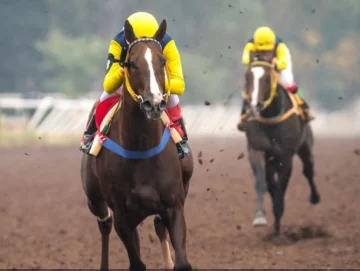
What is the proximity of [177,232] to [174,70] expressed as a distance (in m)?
1.00

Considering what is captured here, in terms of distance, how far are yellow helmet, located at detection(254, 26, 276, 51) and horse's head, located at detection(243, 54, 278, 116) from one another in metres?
0.09

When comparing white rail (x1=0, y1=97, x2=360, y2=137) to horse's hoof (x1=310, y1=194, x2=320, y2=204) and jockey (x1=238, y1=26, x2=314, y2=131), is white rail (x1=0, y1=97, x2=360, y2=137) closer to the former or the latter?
horse's hoof (x1=310, y1=194, x2=320, y2=204)

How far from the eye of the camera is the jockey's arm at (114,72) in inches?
247

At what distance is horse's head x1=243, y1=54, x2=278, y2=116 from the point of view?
10.4m

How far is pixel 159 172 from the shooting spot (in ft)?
20.8

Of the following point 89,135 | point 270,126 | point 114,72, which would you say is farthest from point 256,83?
point 114,72

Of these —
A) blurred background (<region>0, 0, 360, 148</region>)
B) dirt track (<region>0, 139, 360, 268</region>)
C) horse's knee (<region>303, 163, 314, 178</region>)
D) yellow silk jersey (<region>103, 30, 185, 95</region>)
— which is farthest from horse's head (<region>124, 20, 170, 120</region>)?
blurred background (<region>0, 0, 360, 148</region>)

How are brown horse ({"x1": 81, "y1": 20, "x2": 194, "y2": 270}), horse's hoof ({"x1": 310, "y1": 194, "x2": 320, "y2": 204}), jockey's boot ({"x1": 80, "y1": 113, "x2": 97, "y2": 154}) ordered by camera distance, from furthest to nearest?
horse's hoof ({"x1": 310, "y1": 194, "x2": 320, "y2": 204}) → jockey's boot ({"x1": 80, "y1": 113, "x2": 97, "y2": 154}) → brown horse ({"x1": 81, "y1": 20, "x2": 194, "y2": 270})

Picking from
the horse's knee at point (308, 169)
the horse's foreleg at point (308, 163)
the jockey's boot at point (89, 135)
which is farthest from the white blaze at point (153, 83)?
the horse's knee at point (308, 169)

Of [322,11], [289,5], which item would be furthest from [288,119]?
[322,11]

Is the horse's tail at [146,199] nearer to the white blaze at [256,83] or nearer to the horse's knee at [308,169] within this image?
the white blaze at [256,83]

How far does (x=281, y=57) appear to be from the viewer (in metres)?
10.6

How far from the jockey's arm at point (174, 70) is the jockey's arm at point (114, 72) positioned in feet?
0.99

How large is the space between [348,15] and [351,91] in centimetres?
812
